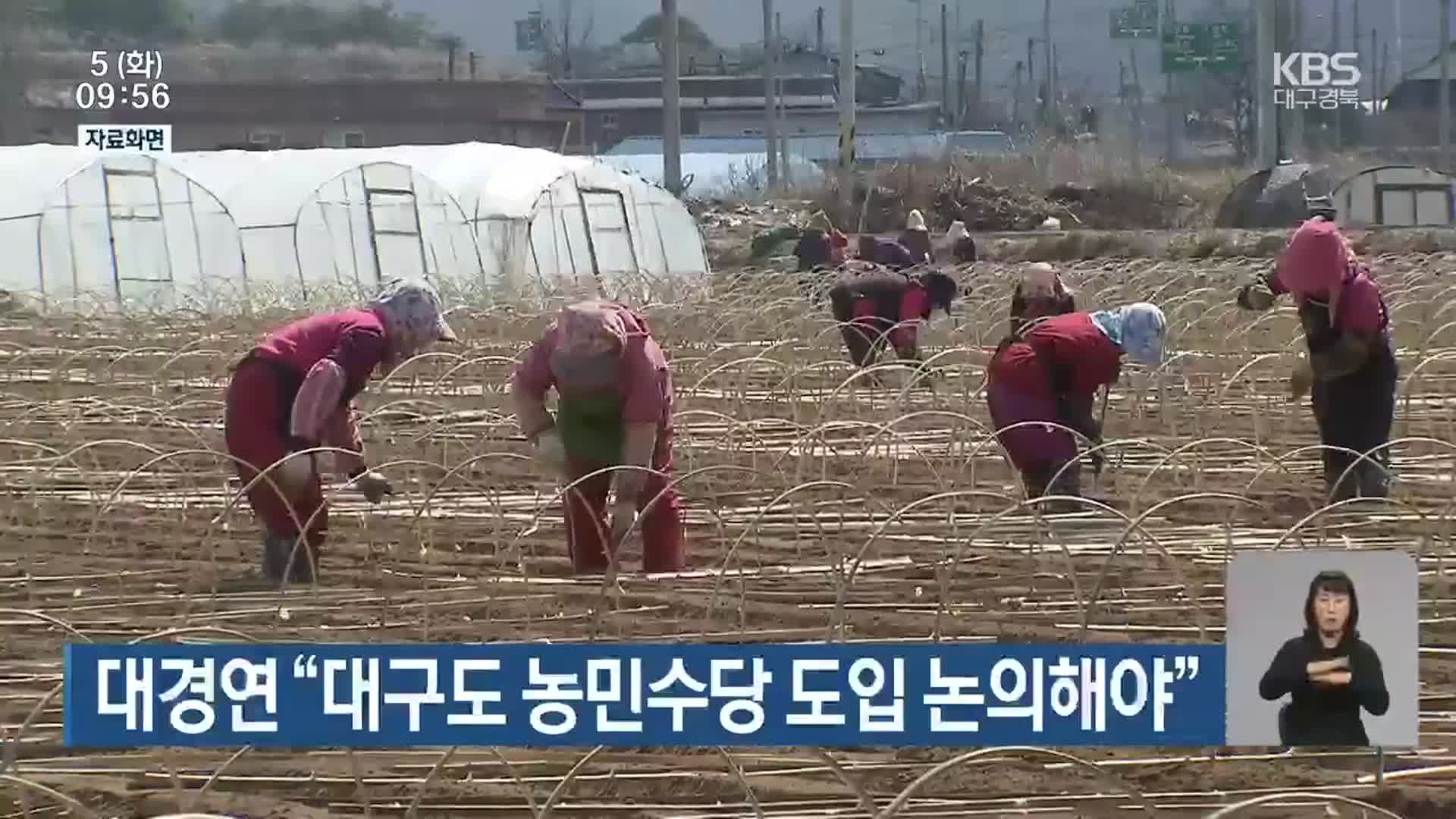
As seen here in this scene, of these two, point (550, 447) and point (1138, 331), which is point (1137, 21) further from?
point (550, 447)

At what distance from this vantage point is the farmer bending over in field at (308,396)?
549 centimetres

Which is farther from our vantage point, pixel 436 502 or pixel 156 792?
pixel 436 502

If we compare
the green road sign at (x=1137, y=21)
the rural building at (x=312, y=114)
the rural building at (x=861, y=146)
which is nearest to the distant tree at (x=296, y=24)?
the rural building at (x=312, y=114)

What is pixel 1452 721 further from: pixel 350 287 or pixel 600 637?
pixel 350 287

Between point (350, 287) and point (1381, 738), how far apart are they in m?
14.7

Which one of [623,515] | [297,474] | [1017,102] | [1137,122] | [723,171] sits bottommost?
[623,515]

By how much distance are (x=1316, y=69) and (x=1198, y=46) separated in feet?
12.5

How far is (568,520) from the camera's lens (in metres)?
5.55

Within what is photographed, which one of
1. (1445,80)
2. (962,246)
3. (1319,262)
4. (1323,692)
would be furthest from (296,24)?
(1323,692)

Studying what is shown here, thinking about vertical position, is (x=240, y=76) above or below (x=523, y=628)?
above

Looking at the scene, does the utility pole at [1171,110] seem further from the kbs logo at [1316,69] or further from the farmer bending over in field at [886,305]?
the farmer bending over in field at [886,305]

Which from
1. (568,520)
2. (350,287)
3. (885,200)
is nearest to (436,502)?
(568,520)

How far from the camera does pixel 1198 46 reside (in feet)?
112
